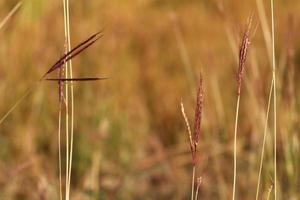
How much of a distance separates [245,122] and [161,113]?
1.20 ft

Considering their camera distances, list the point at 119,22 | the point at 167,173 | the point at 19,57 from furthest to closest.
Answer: the point at 119,22 < the point at 19,57 < the point at 167,173

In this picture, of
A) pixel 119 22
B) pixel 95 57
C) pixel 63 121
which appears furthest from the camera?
pixel 119 22

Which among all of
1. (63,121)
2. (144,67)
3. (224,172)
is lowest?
(224,172)

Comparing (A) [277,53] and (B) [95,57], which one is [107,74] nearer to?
(B) [95,57]

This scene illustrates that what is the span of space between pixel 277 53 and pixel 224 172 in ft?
2.87

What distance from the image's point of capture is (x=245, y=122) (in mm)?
2592

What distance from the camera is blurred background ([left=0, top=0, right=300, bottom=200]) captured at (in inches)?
72.9

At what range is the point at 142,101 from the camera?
9.53 feet

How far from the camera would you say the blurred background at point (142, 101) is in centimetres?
185

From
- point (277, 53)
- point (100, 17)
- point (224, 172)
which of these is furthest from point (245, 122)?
point (100, 17)

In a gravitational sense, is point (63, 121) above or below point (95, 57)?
below

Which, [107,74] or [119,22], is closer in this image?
[107,74]

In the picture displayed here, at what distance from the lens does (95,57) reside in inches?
118

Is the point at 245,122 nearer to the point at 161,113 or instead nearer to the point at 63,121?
the point at 161,113
